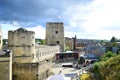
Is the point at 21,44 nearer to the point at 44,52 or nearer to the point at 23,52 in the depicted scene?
the point at 23,52

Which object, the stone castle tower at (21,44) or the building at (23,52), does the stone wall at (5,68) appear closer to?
the building at (23,52)

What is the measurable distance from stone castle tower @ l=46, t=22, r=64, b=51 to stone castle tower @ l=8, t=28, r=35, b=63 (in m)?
27.2

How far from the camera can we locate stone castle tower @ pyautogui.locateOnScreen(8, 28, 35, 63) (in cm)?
3105

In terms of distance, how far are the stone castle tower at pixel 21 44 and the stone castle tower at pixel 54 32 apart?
2718cm

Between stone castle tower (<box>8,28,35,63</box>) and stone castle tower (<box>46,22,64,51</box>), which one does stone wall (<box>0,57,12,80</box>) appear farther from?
stone castle tower (<box>46,22,64,51</box>)

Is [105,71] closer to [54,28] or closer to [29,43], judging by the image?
[29,43]

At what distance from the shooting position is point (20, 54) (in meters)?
31.5

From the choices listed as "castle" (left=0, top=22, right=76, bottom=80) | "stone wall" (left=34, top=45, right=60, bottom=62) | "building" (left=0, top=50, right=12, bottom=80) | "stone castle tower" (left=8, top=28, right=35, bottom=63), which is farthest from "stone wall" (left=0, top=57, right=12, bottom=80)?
"stone wall" (left=34, top=45, right=60, bottom=62)

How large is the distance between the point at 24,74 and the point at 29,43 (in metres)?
4.06

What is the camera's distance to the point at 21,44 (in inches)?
1230

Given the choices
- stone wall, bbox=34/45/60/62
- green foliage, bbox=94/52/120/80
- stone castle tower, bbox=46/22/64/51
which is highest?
stone castle tower, bbox=46/22/64/51

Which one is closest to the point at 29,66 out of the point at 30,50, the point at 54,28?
the point at 30,50

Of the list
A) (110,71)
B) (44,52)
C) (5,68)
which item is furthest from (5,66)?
A: (44,52)

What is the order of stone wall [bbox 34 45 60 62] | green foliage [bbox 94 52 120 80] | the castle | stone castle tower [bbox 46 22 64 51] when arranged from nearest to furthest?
green foliage [bbox 94 52 120 80] → the castle → stone wall [bbox 34 45 60 62] → stone castle tower [bbox 46 22 64 51]
